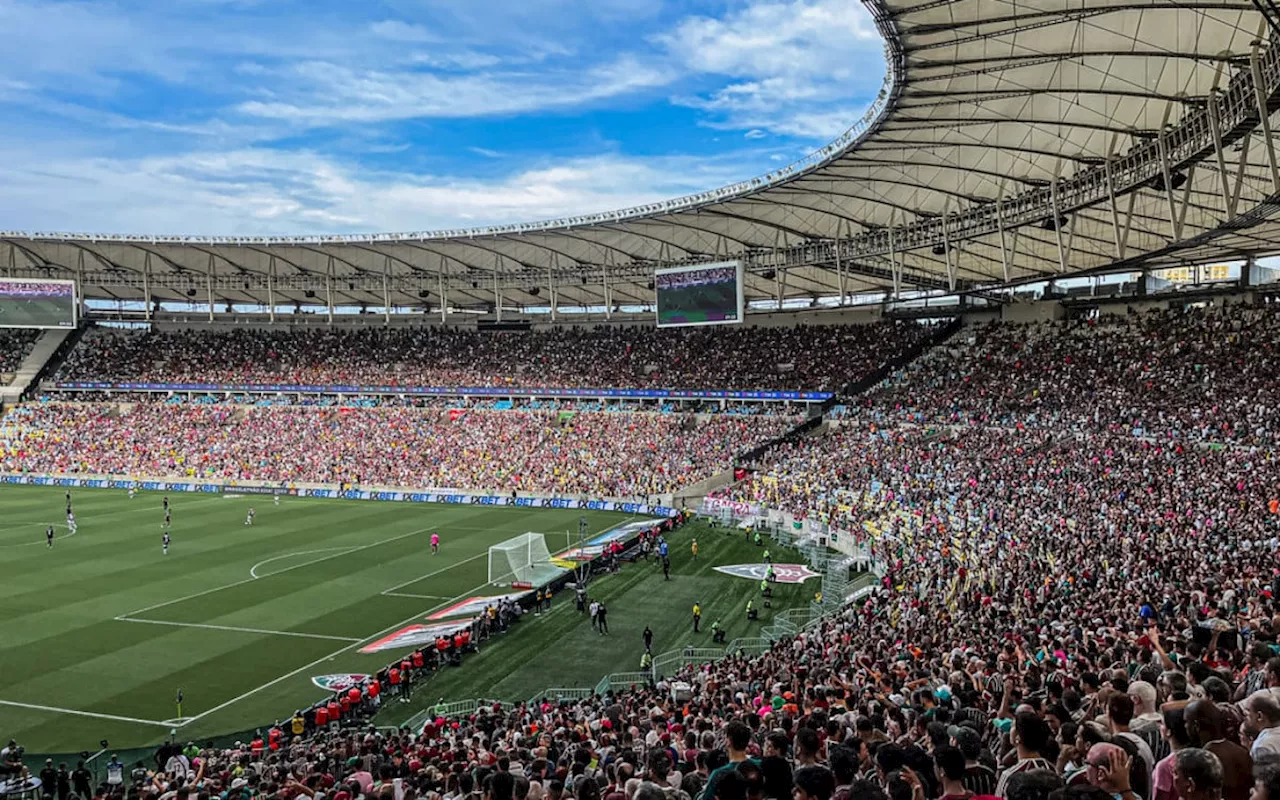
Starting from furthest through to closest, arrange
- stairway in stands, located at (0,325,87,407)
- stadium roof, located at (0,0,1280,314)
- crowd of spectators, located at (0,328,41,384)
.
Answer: crowd of spectators, located at (0,328,41,384) < stairway in stands, located at (0,325,87,407) < stadium roof, located at (0,0,1280,314)

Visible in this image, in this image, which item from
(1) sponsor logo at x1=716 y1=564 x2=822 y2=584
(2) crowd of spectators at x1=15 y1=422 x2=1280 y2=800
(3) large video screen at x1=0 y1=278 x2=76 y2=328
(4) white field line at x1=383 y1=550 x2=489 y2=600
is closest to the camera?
(2) crowd of spectators at x1=15 y1=422 x2=1280 y2=800

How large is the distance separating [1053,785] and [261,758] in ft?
52.0

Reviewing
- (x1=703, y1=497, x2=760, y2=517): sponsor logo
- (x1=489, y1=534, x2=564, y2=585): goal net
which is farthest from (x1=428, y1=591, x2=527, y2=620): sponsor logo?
(x1=703, y1=497, x2=760, y2=517): sponsor logo

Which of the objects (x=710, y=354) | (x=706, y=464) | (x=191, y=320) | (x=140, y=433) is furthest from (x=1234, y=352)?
(x=191, y=320)

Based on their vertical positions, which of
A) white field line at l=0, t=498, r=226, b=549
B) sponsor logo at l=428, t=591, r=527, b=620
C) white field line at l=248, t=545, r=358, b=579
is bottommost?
sponsor logo at l=428, t=591, r=527, b=620

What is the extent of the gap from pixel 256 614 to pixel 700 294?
1152 inches

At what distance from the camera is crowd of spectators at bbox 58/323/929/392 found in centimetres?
6212

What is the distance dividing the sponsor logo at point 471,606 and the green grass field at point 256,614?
0.51 meters

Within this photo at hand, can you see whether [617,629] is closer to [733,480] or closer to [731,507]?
[731,507]

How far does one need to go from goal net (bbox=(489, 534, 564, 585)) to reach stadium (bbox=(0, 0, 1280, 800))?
0.28 m

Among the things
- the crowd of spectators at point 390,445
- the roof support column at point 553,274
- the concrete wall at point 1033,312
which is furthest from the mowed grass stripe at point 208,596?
the concrete wall at point 1033,312

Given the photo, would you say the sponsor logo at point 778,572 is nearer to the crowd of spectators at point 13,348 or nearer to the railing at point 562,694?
the railing at point 562,694

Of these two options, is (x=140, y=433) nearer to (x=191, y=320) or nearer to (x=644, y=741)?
(x=191, y=320)

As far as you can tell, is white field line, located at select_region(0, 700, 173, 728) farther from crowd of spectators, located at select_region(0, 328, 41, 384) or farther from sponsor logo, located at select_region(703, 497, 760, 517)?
crowd of spectators, located at select_region(0, 328, 41, 384)
